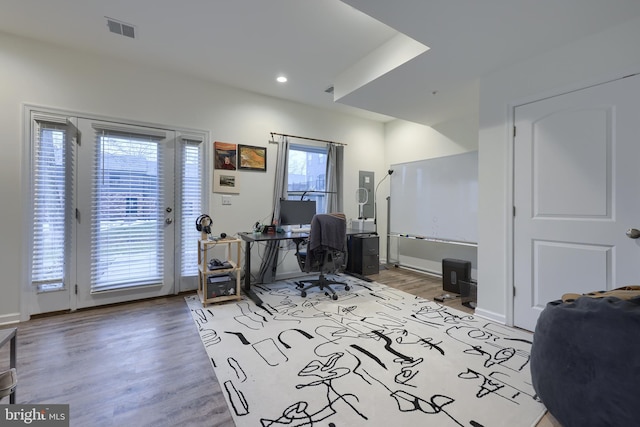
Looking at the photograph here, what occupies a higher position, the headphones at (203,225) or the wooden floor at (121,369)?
the headphones at (203,225)

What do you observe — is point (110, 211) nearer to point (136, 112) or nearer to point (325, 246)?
point (136, 112)

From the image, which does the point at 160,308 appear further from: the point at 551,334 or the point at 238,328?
the point at 551,334

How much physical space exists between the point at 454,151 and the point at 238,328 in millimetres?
3752

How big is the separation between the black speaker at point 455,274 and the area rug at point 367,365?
521mm

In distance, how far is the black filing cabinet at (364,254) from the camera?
422 centimetres

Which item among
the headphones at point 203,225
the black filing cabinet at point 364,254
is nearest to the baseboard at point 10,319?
the headphones at point 203,225

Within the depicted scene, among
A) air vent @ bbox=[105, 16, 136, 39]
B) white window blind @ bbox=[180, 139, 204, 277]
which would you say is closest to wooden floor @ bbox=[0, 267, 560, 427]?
white window blind @ bbox=[180, 139, 204, 277]

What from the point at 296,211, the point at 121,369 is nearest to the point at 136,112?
the point at 296,211

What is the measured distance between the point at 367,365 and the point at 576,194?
2104 mm

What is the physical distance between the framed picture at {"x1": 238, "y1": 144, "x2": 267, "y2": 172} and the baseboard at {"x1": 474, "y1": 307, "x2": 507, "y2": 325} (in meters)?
3.17

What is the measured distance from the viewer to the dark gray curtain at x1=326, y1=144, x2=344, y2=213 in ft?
14.8

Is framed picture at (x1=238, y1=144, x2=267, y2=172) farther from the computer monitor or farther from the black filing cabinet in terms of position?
the black filing cabinet

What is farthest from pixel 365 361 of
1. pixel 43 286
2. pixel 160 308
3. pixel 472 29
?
pixel 43 286

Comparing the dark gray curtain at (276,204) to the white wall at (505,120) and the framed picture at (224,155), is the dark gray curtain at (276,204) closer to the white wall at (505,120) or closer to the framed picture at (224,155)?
the framed picture at (224,155)
